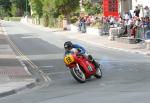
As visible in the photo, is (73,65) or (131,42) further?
(131,42)

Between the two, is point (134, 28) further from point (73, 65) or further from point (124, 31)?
point (73, 65)

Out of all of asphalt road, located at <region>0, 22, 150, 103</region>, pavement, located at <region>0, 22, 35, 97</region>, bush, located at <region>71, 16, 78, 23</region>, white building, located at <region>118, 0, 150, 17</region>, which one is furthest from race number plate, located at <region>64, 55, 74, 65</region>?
bush, located at <region>71, 16, 78, 23</region>

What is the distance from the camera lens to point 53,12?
75.1m

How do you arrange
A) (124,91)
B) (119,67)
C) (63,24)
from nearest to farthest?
1. (124,91)
2. (119,67)
3. (63,24)

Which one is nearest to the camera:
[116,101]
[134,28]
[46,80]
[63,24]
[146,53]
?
[116,101]

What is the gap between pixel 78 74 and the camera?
17.9 metres

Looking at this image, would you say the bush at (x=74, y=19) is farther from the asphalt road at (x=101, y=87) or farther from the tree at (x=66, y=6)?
the asphalt road at (x=101, y=87)

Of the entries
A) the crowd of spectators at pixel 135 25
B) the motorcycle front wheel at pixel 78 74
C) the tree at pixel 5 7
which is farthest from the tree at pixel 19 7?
the motorcycle front wheel at pixel 78 74

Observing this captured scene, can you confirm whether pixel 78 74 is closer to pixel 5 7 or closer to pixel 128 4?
pixel 128 4

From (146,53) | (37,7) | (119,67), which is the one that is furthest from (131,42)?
(37,7)

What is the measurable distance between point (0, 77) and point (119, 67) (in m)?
4.78

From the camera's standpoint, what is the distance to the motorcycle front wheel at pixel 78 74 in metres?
17.7

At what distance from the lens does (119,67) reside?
860 inches

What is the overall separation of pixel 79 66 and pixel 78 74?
30 centimetres
